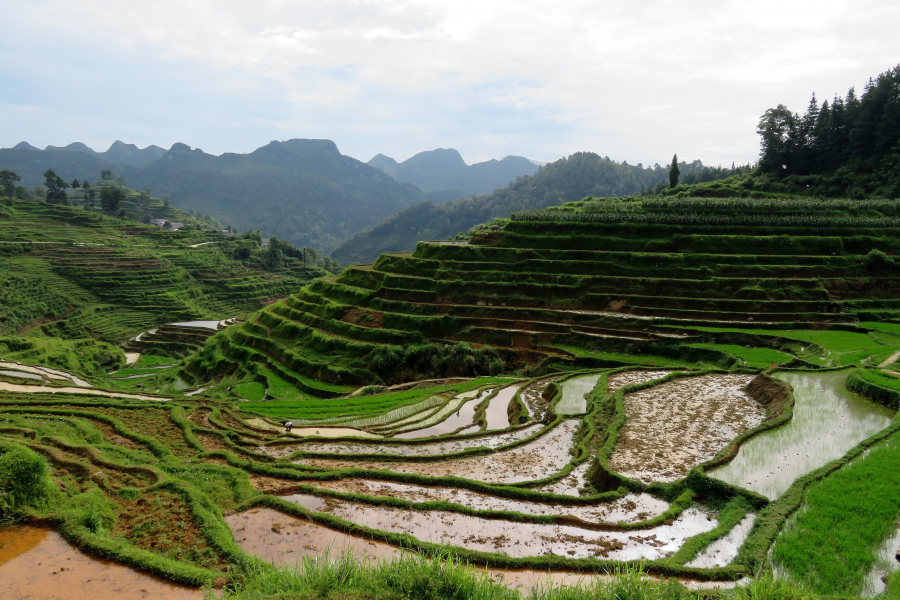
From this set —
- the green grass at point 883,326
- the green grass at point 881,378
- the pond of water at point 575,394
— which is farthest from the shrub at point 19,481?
the green grass at point 883,326

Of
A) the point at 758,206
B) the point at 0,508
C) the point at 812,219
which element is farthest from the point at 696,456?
the point at 758,206

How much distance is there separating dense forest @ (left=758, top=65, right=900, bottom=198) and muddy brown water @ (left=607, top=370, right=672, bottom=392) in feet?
191

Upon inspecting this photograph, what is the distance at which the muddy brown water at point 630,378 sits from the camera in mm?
21900

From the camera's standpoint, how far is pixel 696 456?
13.5 meters

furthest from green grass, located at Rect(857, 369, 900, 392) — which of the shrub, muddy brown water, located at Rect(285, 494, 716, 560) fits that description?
the shrub

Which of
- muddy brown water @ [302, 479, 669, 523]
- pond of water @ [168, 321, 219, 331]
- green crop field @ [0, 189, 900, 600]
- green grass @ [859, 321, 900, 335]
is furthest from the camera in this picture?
pond of water @ [168, 321, 219, 331]

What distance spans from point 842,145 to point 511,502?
88.8 metres

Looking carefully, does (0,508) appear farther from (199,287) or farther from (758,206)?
(199,287)

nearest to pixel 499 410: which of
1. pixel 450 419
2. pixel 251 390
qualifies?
pixel 450 419

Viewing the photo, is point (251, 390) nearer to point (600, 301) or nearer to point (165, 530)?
point (165, 530)

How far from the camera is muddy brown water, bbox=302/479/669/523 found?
1062 cm

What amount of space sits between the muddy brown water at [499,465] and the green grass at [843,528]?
6.11 meters

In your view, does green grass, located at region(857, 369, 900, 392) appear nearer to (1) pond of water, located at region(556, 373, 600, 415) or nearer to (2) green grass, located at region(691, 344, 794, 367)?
(2) green grass, located at region(691, 344, 794, 367)

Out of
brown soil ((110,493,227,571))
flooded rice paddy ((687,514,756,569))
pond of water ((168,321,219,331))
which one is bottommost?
pond of water ((168,321,219,331))
